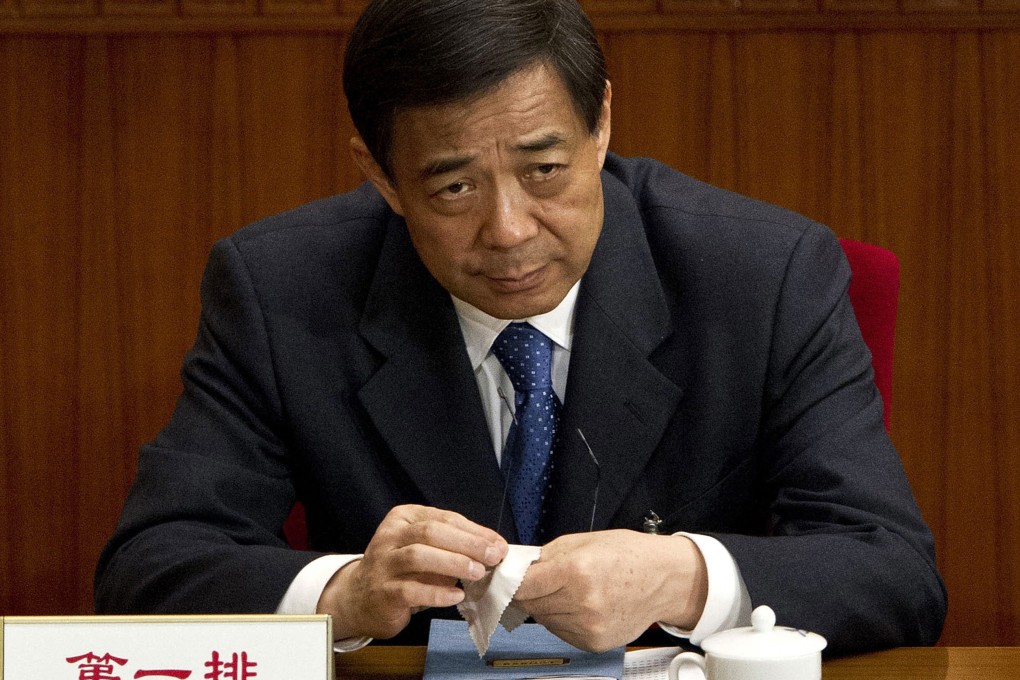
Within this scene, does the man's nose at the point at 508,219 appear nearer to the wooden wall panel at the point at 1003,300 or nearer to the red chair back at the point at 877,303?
the red chair back at the point at 877,303

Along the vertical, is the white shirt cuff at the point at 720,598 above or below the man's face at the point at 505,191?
below

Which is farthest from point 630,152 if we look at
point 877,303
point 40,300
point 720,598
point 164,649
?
point 164,649

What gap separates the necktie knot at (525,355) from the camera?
1.87m

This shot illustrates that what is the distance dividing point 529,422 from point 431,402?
142 millimetres

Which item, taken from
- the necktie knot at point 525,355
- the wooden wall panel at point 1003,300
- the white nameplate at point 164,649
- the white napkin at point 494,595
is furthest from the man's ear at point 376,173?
the wooden wall panel at point 1003,300

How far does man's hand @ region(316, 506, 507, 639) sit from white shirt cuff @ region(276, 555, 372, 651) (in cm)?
1

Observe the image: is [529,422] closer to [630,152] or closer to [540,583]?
[540,583]

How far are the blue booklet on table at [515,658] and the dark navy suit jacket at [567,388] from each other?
1.18 ft

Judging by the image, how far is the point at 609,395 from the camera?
1.86 meters

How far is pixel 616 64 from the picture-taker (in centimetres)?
266

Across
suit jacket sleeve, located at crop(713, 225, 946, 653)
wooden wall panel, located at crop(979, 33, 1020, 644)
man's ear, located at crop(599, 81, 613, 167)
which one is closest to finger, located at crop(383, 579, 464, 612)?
suit jacket sleeve, located at crop(713, 225, 946, 653)

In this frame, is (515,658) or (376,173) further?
(376,173)

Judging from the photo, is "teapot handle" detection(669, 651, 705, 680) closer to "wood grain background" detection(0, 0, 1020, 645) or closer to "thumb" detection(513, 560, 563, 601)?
"thumb" detection(513, 560, 563, 601)

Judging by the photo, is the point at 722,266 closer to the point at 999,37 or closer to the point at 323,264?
the point at 323,264
